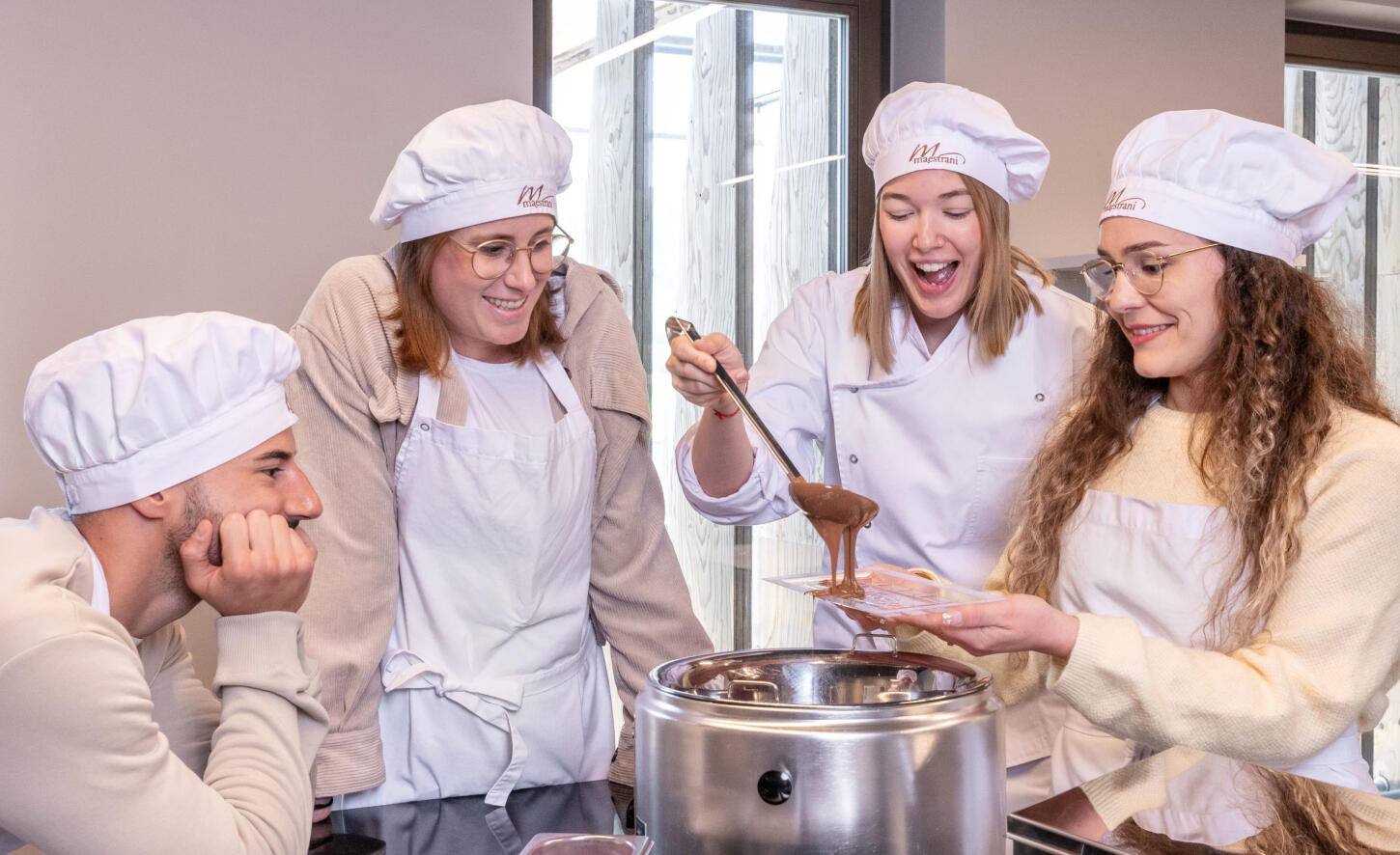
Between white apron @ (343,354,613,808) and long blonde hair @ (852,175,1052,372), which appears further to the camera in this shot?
long blonde hair @ (852,175,1052,372)

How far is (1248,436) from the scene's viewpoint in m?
1.36

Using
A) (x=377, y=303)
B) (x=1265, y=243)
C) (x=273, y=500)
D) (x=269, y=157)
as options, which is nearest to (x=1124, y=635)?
(x=1265, y=243)

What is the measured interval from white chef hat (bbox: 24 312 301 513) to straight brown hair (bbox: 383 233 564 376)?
0.41m

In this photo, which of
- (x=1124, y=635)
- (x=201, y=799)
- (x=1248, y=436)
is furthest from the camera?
(x=1248, y=436)

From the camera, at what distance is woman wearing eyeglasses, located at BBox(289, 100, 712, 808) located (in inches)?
58.2

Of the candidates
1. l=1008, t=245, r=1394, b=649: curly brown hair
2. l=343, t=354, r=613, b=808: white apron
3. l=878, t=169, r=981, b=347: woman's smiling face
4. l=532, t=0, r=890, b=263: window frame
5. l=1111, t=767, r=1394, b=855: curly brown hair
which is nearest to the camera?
l=1111, t=767, r=1394, b=855: curly brown hair

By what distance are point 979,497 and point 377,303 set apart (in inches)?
34.5

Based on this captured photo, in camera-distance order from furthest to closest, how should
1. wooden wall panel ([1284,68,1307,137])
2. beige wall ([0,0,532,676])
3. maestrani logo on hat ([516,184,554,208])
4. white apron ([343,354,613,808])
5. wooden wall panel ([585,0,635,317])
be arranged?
wooden wall panel ([1284,68,1307,137]) < wooden wall panel ([585,0,635,317]) < beige wall ([0,0,532,676]) < maestrani logo on hat ([516,184,554,208]) < white apron ([343,354,613,808])

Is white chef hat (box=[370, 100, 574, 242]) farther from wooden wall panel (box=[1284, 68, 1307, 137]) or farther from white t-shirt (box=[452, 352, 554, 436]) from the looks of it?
wooden wall panel (box=[1284, 68, 1307, 137])

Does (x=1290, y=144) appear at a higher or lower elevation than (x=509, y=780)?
higher

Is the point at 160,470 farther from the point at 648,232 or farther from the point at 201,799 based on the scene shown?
the point at 648,232

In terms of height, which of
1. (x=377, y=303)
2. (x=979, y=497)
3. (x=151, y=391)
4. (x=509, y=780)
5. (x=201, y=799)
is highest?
(x=377, y=303)

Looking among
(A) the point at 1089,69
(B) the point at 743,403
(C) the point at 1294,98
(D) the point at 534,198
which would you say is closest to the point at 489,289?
(D) the point at 534,198

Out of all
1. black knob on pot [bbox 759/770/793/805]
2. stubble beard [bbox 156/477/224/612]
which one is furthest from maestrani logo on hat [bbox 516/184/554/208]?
black knob on pot [bbox 759/770/793/805]
